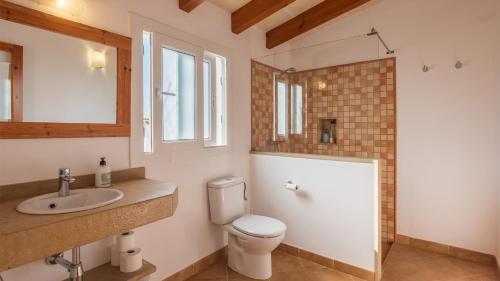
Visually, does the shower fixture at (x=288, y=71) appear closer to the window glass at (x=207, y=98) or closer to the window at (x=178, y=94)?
the window glass at (x=207, y=98)

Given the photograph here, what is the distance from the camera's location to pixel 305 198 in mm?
2459

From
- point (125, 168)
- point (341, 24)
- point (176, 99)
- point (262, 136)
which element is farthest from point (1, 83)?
point (341, 24)

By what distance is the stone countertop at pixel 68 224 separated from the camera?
0.90 m

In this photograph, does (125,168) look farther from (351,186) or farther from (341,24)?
(341,24)

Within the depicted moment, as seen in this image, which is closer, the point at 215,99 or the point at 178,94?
the point at 178,94

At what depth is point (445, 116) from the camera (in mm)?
2535

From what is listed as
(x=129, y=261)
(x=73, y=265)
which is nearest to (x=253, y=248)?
(x=129, y=261)

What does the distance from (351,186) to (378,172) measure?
9.5 inches

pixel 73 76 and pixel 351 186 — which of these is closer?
pixel 73 76

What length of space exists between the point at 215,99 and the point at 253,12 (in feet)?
2.82

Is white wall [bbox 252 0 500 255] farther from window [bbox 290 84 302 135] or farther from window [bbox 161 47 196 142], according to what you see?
window [bbox 161 47 196 142]

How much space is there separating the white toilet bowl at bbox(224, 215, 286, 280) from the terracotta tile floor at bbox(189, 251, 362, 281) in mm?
67

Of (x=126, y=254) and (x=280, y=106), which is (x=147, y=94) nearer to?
(x=126, y=254)

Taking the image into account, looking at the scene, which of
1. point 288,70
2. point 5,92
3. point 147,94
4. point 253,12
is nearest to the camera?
point 5,92
